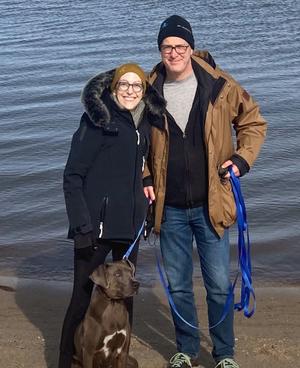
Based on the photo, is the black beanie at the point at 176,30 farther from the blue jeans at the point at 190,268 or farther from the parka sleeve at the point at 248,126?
the blue jeans at the point at 190,268

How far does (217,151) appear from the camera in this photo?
4.84 m

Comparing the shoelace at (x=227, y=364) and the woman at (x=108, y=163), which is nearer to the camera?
the woman at (x=108, y=163)

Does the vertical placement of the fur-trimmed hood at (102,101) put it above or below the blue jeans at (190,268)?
above

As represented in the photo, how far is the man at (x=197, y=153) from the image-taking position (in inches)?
188


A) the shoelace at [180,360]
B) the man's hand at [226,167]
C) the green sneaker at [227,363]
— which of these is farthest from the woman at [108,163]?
the green sneaker at [227,363]

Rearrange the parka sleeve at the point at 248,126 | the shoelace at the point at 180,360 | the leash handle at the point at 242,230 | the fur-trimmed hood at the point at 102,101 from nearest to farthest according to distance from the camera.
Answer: the fur-trimmed hood at the point at 102,101 → the parka sleeve at the point at 248,126 → the leash handle at the point at 242,230 → the shoelace at the point at 180,360

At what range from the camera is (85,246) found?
186 inches

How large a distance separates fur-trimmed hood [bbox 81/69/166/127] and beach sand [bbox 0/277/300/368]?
1892mm

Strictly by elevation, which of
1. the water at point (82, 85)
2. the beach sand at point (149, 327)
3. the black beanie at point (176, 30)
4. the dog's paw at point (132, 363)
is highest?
the black beanie at point (176, 30)

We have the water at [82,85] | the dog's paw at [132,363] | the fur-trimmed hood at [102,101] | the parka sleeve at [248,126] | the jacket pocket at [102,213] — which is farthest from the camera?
the water at [82,85]

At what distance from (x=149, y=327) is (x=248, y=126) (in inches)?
83.6

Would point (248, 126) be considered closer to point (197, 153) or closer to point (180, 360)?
point (197, 153)

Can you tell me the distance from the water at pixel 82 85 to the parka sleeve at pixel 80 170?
122 inches

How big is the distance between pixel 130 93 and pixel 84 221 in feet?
2.68
